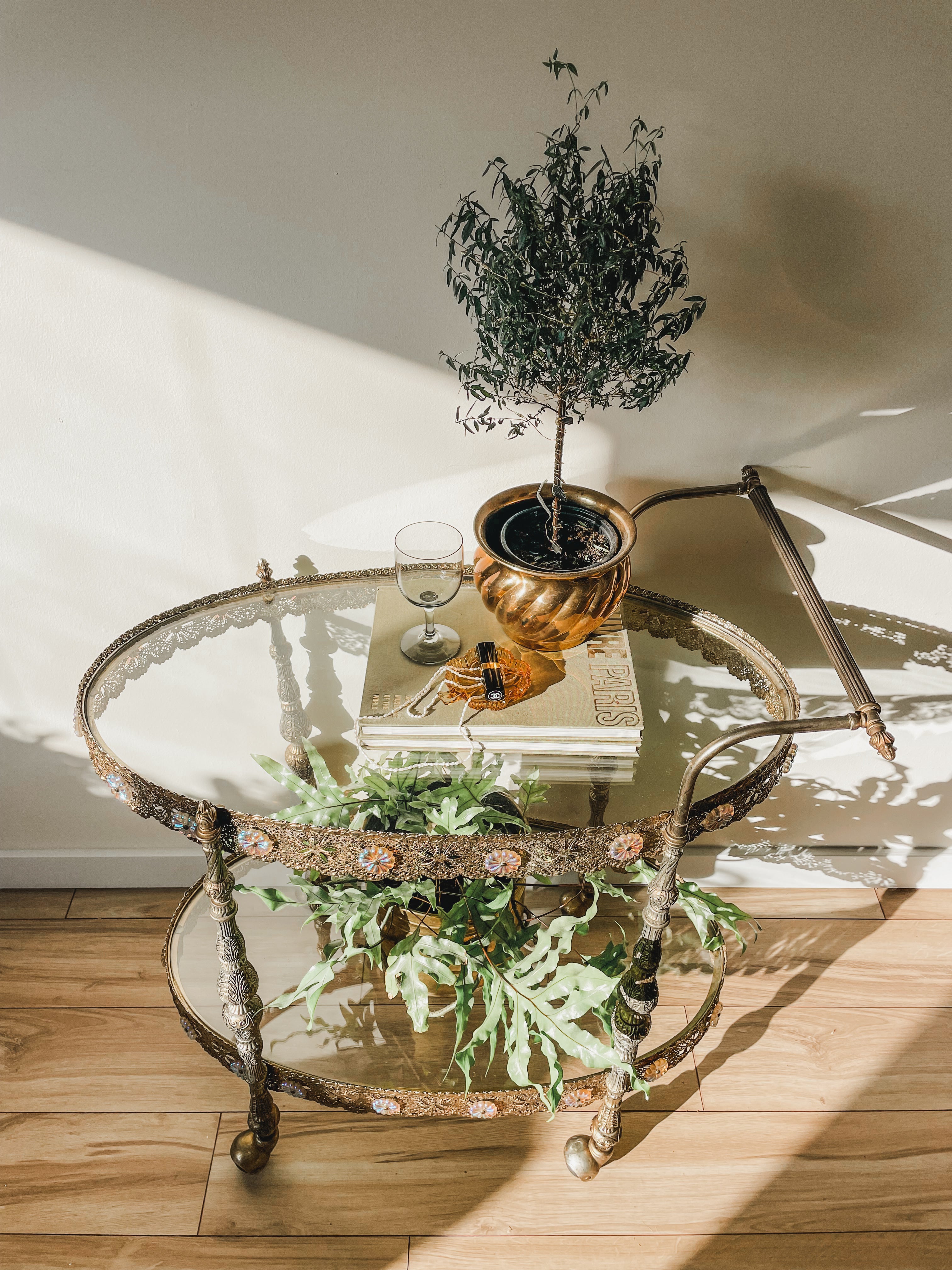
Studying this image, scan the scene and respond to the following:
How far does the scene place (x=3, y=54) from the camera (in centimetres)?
104

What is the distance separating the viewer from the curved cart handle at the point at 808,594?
0.95 meters

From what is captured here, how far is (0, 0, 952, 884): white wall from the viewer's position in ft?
3.43

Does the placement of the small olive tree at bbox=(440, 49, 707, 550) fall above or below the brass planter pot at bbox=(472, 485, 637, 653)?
above

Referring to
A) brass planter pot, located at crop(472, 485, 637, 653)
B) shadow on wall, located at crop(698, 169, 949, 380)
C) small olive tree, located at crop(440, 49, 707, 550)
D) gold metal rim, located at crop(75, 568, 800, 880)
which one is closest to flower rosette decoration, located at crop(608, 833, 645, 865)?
gold metal rim, located at crop(75, 568, 800, 880)

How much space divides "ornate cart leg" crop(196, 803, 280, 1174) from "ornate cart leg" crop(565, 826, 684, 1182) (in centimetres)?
45

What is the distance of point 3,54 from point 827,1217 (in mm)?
1837

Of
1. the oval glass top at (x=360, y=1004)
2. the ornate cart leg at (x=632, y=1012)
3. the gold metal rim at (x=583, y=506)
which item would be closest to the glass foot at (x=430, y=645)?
the gold metal rim at (x=583, y=506)

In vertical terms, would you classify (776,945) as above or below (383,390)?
below

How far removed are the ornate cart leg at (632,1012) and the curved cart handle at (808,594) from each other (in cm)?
24

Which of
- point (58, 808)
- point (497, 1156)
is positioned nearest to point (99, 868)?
point (58, 808)

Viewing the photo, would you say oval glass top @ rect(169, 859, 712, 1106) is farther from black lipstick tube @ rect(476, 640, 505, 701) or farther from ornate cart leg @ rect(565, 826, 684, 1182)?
black lipstick tube @ rect(476, 640, 505, 701)

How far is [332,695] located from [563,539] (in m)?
0.36

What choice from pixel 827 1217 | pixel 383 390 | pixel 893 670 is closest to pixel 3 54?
pixel 383 390

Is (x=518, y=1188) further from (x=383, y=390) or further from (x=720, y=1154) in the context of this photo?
(x=383, y=390)
